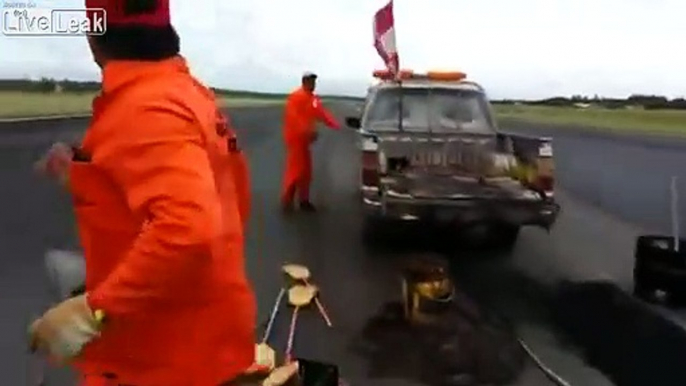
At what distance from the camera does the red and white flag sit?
15062 millimetres

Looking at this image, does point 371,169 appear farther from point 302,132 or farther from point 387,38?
point 387,38

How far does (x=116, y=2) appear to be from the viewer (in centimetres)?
237

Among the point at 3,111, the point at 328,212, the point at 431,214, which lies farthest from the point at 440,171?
the point at 3,111

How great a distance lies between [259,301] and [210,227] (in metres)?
6.44

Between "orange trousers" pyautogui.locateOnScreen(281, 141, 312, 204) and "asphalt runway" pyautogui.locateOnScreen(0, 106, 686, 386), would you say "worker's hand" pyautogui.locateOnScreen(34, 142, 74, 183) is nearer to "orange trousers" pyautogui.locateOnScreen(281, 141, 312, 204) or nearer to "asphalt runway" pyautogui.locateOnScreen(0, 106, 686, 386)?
"asphalt runway" pyautogui.locateOnScreen(0, 106, 686, 386)

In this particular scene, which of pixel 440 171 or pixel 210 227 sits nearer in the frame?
pixel 210 227

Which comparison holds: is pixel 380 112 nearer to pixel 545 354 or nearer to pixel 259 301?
pixel 259 301

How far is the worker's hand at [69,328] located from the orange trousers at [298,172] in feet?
38.6

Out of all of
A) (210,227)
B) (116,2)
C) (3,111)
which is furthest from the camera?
(3,111)

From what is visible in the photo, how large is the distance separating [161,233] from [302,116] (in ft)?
40.7

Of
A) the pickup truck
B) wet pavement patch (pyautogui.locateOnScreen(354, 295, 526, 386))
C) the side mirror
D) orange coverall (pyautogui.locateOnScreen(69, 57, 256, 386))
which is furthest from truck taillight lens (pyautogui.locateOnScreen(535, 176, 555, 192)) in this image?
orange coverall (pyautogui.locateOnScreen(69, 57, 256, 386))

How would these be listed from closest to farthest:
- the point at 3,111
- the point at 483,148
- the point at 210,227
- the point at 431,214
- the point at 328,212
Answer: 1. the point at 210,227
2. the point at 431,214
3. the point at 483,148
4. the point at 328,212
5. the point at 3,111

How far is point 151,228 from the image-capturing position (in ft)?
7.14

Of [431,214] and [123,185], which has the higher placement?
[123,185]
